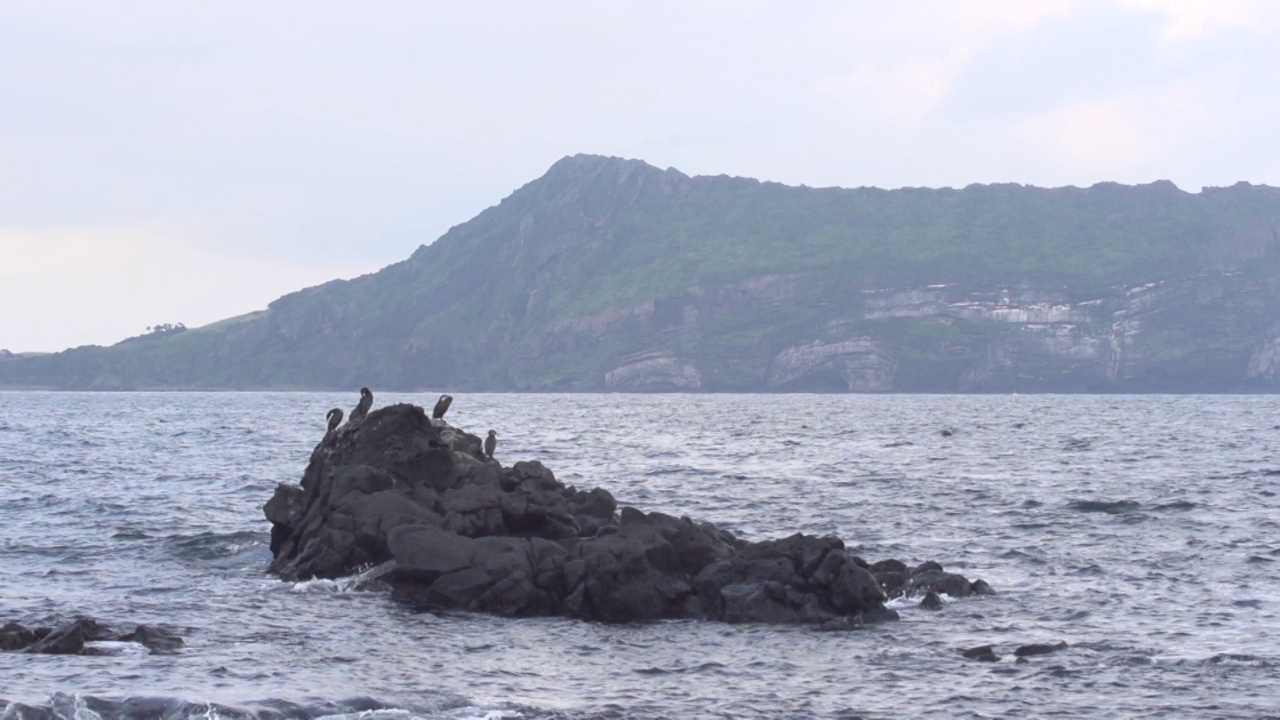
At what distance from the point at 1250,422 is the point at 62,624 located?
13336 cm

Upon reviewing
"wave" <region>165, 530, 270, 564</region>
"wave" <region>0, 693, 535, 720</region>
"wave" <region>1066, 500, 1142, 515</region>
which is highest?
"wave" <region>1066, 500, 1142, 515</region>

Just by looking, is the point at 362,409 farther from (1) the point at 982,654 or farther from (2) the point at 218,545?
(1) the point at 982,654

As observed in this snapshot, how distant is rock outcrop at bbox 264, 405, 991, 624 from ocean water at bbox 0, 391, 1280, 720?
1139mm

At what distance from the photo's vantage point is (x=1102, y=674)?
2675 cm

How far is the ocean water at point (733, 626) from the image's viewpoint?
24.8 meters

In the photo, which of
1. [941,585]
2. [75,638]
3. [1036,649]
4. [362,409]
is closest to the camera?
[75,638]

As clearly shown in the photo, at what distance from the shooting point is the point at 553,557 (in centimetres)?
3475

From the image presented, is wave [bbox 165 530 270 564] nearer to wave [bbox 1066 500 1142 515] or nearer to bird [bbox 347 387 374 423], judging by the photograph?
bird [bbox 347 387 374 423]

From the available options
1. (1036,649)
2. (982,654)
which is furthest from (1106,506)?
(982,654)

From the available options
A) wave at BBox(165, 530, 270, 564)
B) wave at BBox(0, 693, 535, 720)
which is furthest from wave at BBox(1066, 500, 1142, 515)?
wave at BBox(0, 693, 535, 720)

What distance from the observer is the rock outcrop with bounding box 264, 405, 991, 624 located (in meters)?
33.2

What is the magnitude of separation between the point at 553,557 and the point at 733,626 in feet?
17.0

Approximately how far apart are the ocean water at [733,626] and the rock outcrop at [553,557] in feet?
3.74

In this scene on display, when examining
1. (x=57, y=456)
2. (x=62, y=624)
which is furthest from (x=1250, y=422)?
(x=62, y=624)
